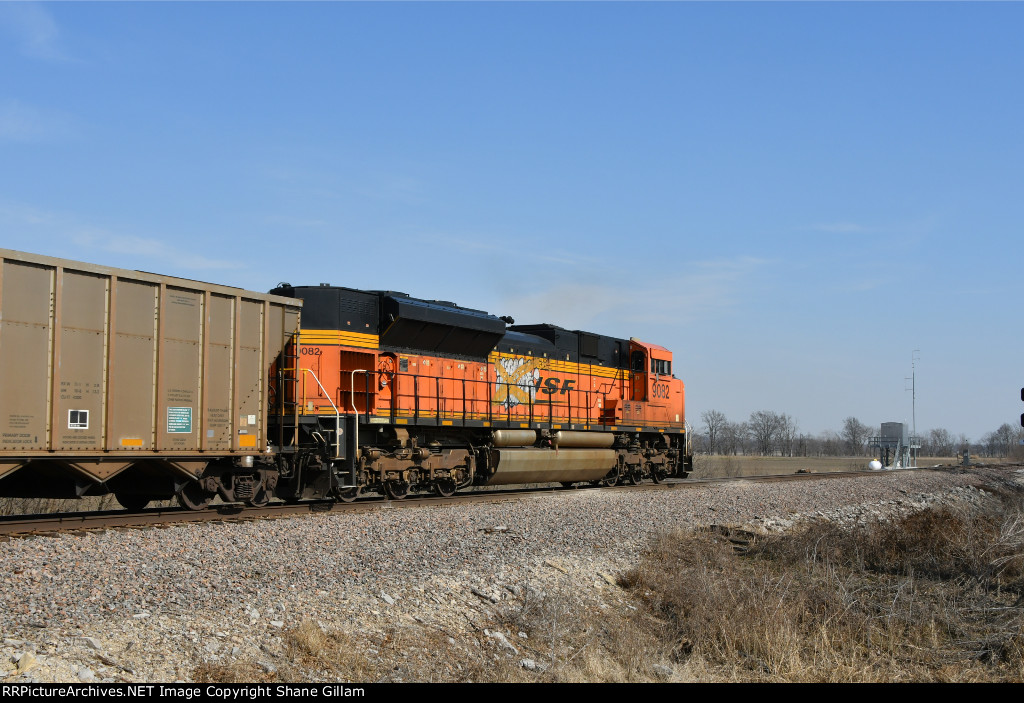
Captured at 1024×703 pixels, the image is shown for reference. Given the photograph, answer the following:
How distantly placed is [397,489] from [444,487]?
58.1 inches

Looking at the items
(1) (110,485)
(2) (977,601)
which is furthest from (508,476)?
(2) (977,601)

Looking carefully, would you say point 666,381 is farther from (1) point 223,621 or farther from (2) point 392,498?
(1) point 223,621

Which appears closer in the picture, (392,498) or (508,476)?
(392,498)

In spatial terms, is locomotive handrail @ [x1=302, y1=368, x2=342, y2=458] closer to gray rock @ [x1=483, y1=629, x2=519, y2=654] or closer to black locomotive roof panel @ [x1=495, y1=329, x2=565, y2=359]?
black locomotive roof panel @ [x1=495, y1=329, x2=565, y2=359]

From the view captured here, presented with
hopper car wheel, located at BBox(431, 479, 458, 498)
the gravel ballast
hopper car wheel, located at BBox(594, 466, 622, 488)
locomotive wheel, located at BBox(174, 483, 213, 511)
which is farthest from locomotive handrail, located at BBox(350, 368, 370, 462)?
hopper car wheel, located at BBox(594, 466, 622, 488)

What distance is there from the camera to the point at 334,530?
11.1m

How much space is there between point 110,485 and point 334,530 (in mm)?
3877

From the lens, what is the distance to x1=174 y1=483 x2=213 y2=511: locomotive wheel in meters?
12.8

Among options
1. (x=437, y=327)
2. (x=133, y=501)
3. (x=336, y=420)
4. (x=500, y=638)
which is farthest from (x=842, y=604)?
(x=133, y=501)

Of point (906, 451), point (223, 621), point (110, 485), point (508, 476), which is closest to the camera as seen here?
point (223, 621)

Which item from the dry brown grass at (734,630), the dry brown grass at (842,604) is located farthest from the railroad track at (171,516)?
the dry brown grass at (842,604)

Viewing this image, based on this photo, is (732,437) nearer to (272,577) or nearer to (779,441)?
(779,441)

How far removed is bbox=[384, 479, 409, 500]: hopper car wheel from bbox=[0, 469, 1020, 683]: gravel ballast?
187 cm

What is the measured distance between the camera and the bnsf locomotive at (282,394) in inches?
420
